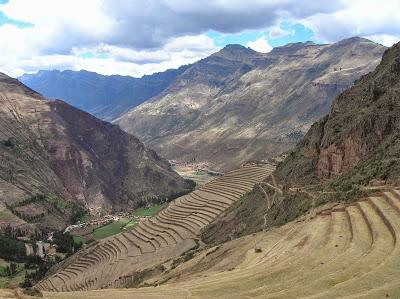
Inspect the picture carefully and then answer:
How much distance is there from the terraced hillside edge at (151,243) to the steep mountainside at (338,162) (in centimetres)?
1028

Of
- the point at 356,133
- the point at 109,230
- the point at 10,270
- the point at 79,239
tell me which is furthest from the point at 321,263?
the point at 109,230

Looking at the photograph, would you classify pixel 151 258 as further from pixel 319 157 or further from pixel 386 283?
pixel 386 283

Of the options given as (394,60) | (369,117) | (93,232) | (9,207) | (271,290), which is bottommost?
(93,232)

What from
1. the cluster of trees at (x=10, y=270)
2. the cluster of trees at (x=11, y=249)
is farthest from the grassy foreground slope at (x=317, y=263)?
the cluster of trees at (x=11, y=249)

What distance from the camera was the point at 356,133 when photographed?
311 feet

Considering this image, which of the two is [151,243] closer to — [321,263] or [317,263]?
[317,263]

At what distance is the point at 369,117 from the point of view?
94750 mm

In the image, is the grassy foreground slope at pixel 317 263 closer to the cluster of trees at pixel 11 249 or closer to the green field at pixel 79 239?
the cluster of trees at pixel 11 249

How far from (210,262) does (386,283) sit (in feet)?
122

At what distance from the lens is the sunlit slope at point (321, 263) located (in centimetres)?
3894

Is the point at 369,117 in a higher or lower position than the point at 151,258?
higher

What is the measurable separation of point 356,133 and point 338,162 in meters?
6.38

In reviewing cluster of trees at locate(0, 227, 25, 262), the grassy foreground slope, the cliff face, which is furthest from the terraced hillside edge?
the grassy foreground slope

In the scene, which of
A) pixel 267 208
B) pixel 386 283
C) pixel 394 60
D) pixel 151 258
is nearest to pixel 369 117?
pixel 394 60
